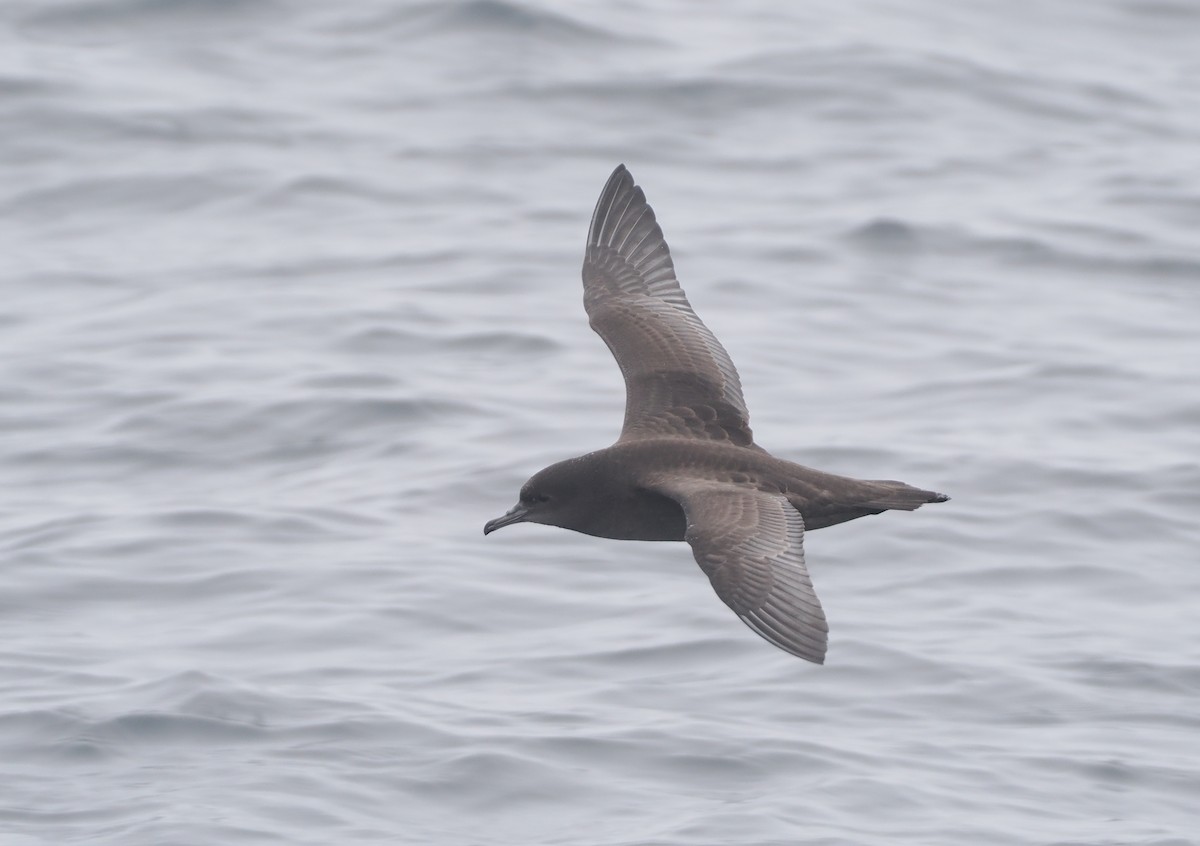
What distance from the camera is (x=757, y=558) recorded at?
7.01m

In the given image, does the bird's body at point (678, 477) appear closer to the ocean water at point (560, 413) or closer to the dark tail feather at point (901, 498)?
the dark tail feather at point (901, 498)

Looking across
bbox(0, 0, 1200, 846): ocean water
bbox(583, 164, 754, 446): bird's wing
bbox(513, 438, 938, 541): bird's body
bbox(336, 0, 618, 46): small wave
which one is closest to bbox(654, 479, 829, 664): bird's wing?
bbox(513, 438, 938, 541): bird's body

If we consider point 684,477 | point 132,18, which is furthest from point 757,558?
point 132,18

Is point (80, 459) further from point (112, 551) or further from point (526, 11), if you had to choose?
point (526, 11)

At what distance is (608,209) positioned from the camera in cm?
951

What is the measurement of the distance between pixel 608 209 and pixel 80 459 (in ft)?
12.7

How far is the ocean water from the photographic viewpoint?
8.88 meters

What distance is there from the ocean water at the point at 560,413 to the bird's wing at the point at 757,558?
5.39 ft

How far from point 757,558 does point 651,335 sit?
6.94ft

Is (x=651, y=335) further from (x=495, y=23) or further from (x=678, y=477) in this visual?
(x=495, y=23)

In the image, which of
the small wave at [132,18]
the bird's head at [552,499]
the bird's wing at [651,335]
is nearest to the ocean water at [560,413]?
the small wave at [132,18]

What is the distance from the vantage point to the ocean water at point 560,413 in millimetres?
8883

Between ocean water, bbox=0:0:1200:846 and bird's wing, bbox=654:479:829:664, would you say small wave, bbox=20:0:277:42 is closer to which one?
ocean water, bbox=0:0:1200:846

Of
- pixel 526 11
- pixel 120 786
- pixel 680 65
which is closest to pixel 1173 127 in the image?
pixel 680 65
